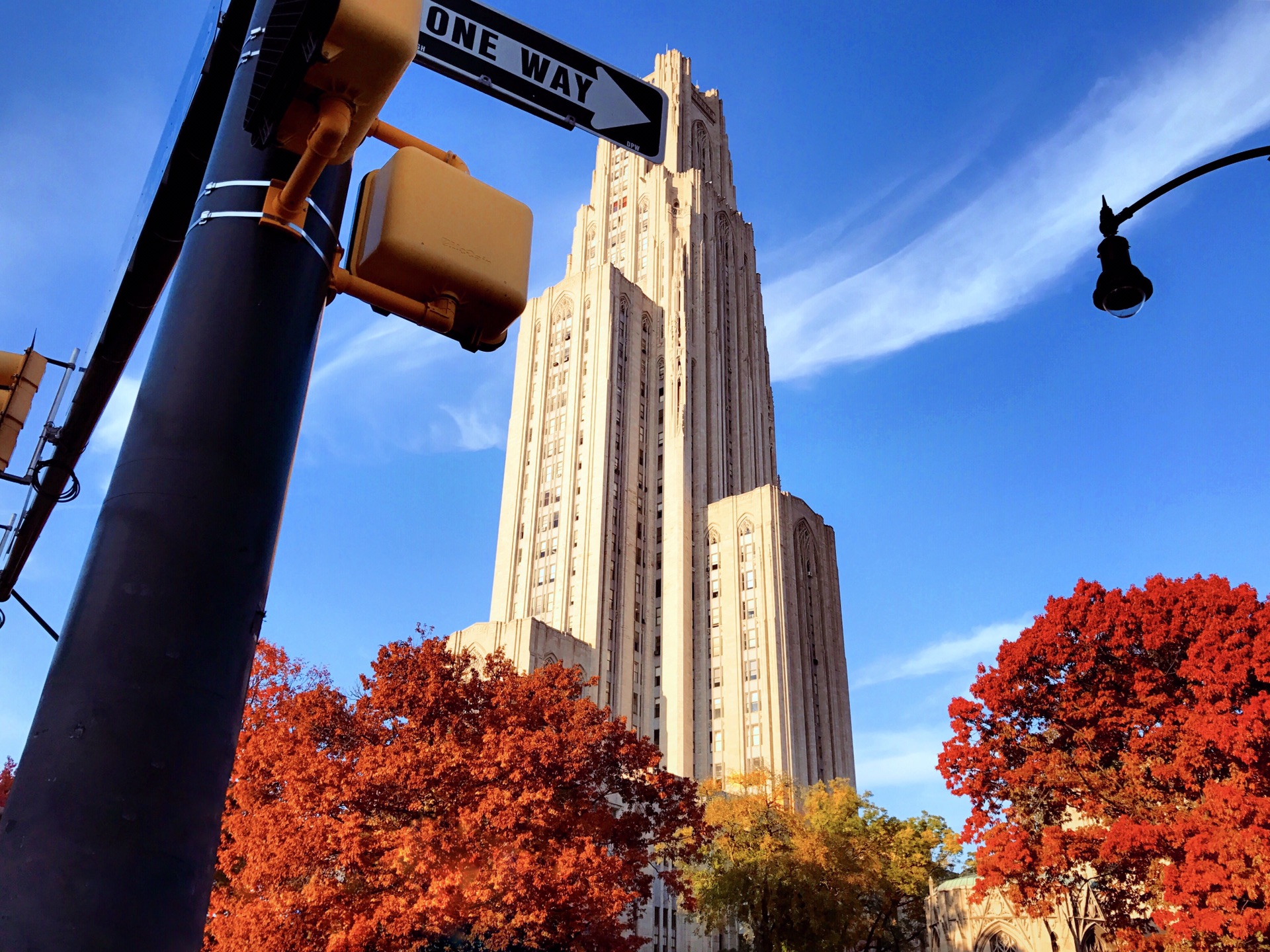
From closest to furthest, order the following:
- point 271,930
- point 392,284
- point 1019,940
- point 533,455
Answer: point 392,284 → point 271,930 → point 1019,940 → point 533,455

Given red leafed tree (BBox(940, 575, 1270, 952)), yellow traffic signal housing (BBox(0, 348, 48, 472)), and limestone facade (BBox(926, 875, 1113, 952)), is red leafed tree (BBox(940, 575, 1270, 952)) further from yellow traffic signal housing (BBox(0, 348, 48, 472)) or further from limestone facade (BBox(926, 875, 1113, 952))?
yellow traffic signal housing (BBox(0, 348, 48, 472))

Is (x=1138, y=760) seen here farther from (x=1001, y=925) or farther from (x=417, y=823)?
(x=417, y=823)

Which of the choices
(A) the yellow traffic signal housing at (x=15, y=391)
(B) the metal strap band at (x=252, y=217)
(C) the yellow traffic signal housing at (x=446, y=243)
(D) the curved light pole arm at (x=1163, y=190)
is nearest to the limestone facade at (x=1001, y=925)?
(D) the curved light pole arm at (x=1163, y=190)

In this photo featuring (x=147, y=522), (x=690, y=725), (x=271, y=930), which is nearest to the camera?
(x=147, y=522)

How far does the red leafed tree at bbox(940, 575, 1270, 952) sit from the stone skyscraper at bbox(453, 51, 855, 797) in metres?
44.4

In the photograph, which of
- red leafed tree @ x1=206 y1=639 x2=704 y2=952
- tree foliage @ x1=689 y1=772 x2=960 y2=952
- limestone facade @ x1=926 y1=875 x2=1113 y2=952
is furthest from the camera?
tree foliage @ x1=689 y1=772 x2=960 y2=952

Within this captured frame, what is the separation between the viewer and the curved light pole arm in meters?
10.2

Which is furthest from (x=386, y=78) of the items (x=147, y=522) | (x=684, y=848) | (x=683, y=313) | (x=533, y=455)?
(x=683, y=313)

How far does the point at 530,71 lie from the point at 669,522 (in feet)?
298

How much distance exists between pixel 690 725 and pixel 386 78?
283 feet

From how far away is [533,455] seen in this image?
9994 centimetres

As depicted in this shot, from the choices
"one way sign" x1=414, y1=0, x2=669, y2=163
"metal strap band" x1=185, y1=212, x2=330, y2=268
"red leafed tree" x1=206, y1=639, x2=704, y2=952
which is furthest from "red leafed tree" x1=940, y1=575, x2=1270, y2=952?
"metal strap band" x1=185, y1=212, x2=330, y2=268

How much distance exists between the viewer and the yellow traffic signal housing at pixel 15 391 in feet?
31.7

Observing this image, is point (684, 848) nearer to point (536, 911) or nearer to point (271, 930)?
point (536, 911)
